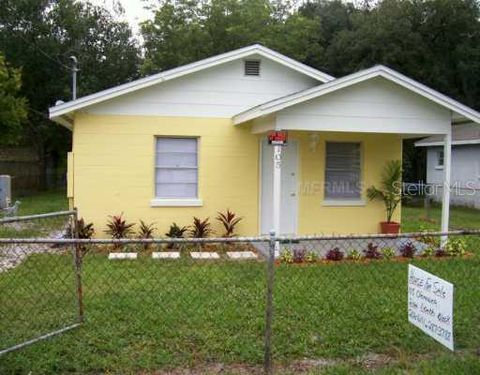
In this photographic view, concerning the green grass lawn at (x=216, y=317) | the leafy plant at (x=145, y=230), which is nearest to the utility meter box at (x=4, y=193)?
the leafy plant at (x=145, y=230)

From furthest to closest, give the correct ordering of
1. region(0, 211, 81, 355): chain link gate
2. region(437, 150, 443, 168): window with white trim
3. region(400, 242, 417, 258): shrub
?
1. region(437, 150, 443, 168): window with white trim
2. region(400, 242, 417, 258): shrub
3. region(0, 211, 81, 355): chain link gate

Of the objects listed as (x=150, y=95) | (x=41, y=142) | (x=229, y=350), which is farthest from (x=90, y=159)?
(x=41, y=142)

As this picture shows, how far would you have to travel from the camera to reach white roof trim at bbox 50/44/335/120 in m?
11.7

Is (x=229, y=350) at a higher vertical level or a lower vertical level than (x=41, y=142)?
lower

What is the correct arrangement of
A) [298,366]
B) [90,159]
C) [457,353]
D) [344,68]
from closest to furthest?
1. [298,366]
2. [457,353]
3. [90,159]
4. [344,68]

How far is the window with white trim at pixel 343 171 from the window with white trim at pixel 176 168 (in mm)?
3073

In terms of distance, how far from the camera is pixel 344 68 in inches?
1276

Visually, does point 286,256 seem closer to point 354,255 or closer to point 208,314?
point 354,255

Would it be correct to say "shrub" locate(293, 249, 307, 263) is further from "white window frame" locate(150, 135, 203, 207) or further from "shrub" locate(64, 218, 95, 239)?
"shrub" locate(64, 218, 95, 239)

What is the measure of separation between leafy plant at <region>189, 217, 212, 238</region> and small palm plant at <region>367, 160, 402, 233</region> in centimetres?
382

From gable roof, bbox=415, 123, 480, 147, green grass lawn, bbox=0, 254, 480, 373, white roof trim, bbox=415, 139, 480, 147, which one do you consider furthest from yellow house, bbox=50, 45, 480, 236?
white roof trim, bbox=415, 139, 480, 147

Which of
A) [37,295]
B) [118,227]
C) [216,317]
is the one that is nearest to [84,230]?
[118,227]

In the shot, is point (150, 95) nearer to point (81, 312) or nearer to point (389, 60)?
point (81, 312)

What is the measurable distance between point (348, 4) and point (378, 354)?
1464 inches
